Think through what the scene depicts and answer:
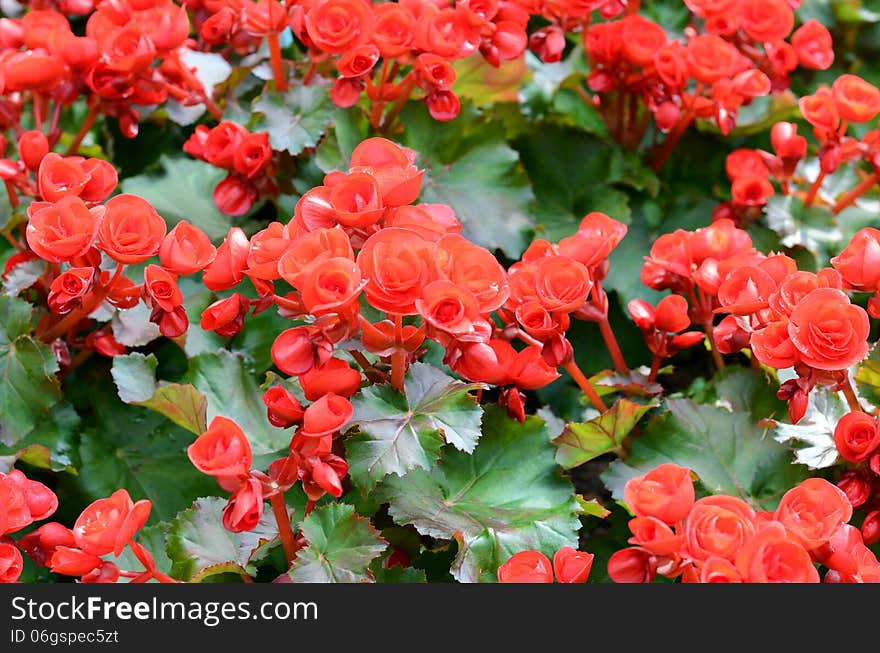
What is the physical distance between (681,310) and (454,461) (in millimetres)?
336

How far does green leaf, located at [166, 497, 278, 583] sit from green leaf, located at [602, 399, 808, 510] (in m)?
0.44

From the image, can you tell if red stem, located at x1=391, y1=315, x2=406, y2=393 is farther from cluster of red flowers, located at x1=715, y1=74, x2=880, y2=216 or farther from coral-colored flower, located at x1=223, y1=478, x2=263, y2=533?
cluster of red flowers, located at x1=715, y1=74, x2=880, y2=216

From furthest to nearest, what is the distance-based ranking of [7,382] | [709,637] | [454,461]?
[7,382], [454,461], [709,637]

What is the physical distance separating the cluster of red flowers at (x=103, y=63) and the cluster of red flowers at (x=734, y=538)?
3.19 feet

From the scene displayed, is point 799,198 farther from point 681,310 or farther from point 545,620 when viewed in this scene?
point 545,620

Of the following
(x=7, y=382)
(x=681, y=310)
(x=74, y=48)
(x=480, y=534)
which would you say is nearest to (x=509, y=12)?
(x=681, y=310)

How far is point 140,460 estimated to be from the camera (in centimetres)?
150

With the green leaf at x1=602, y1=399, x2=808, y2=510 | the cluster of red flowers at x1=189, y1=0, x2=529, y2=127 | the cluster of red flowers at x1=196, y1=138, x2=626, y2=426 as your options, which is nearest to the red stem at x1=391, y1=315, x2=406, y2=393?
the cluster of red flowers at x1=196, y1=138, x2=626, y2=426

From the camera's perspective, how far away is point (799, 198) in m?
1.63

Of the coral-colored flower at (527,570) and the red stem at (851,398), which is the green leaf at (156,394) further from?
the red stem at (851,398)

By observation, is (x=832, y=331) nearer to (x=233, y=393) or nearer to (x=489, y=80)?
(x=233, y=393)

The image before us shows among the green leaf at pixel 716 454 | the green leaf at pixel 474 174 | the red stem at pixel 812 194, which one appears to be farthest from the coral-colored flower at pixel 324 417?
the red stem at pixel 812 194

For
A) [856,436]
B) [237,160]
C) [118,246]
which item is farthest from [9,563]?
[856,436]

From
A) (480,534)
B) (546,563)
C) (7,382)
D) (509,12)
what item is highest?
(509,12)
